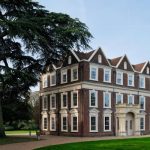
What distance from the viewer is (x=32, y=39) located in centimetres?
3659

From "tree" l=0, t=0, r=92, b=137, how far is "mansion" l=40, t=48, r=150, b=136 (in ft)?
23.5

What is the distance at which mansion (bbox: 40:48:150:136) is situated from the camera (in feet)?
160

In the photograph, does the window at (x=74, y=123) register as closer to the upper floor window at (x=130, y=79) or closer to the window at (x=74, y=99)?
the window at (x=74, y=99)

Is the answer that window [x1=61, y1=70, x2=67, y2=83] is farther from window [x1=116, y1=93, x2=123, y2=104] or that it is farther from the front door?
the front door

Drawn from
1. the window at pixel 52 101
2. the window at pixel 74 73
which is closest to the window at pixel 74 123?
the window at pixel 74 73

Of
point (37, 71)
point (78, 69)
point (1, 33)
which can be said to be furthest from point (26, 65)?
point (78, 69)

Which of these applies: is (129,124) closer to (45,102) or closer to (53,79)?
(53,79)

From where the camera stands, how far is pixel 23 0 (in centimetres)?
3941

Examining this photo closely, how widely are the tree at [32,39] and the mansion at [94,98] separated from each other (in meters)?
7.16

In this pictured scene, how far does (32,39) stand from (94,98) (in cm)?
1651

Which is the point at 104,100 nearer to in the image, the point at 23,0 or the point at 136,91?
the point at 136,91

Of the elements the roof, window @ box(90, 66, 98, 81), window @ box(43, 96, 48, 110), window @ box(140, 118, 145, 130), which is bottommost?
window @ box(140, 118, 145, 130)

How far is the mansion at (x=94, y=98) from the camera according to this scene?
48.8 meters

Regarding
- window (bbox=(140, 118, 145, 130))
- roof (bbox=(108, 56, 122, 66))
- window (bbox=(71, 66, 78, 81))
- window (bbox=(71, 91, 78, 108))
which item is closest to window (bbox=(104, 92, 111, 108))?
window (bbox=(71, 91, 78, 108))
